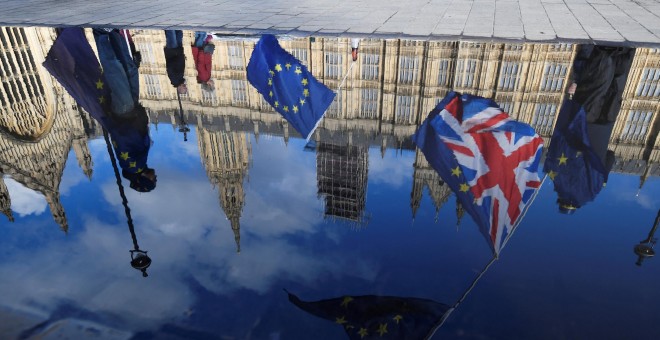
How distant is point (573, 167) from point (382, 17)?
11399 mm

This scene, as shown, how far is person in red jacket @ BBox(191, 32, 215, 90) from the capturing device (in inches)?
504

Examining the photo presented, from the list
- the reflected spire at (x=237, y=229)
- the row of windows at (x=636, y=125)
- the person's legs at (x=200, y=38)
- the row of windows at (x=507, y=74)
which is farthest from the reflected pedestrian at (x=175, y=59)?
the row of windows at (x=636, y=125)

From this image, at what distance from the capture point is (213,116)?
10219 millimetres

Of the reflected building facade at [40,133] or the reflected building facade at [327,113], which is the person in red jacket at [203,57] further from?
the reflected building facade at [40,133]

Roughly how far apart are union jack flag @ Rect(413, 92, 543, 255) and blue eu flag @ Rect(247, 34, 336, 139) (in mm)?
2436

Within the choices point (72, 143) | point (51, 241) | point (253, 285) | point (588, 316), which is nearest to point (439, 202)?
point (588, 316)

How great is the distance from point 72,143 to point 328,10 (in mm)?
12672

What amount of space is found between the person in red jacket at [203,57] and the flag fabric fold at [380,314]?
30.5ft

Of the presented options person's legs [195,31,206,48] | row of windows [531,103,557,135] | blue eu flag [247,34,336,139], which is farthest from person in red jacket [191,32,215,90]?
row of windows [531,103,557,135]

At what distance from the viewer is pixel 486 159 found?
22.9ft

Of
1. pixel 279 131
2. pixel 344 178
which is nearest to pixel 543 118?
pixel 279 131

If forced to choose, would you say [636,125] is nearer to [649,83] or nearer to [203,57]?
[649,83]

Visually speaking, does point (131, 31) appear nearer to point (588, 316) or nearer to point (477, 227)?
point (477, 227)

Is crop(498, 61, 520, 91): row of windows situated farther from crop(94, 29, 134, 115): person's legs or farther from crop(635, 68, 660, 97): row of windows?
crop(94, 29, 134, 115): person's legs
